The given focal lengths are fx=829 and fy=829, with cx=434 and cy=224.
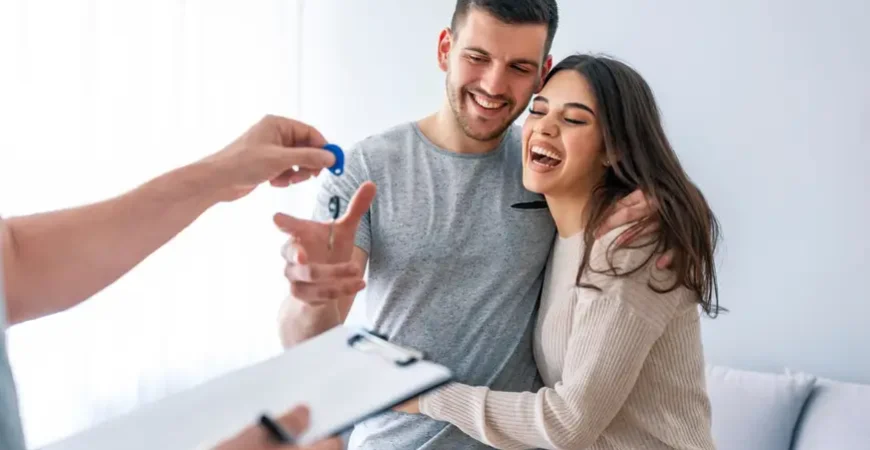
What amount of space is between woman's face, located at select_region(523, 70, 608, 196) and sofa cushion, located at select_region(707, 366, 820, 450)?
989mm

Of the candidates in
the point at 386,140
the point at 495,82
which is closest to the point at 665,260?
the point at 495,82

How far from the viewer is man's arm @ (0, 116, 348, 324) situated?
2.87ft

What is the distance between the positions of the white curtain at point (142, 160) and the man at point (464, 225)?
4.02ft

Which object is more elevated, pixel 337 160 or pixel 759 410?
pixel 337 160

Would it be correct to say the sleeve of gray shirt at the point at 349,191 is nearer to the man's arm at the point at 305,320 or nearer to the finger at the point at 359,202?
the man's arm at the point at 305,320

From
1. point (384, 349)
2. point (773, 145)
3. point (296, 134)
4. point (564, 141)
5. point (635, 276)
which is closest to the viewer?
point (384, 349)

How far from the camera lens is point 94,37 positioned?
2432mm

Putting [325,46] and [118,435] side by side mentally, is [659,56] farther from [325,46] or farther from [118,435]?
[118,435]

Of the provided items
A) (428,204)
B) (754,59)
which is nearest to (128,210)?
(428,204)

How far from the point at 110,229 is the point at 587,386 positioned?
77 cm

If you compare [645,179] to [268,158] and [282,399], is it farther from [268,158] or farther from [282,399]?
Result: [282,399]

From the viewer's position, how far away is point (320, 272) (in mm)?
1010

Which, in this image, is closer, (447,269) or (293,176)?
(293,176)

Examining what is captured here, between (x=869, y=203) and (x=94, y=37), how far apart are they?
7.33ft
